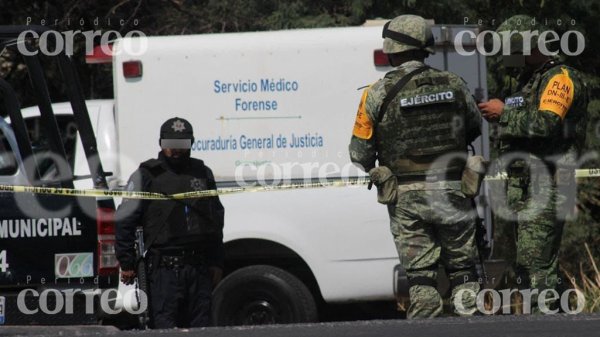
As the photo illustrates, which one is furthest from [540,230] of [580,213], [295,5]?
[295,5]

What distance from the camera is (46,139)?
870cm

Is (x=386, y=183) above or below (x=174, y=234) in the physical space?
above

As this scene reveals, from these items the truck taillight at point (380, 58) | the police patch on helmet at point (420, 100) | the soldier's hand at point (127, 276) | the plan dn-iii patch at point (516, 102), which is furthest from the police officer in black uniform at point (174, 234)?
the plan dn-iii patch at point (516, 102)

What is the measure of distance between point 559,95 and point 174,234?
235 cm

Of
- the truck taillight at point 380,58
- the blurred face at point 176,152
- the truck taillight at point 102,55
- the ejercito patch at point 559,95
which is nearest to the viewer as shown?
the ejercito patch at point 559,95

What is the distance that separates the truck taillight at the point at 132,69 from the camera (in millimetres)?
8109

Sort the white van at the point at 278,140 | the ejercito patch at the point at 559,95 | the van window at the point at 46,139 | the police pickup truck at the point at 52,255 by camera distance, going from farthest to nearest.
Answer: the van window at the point at 46,139 < the white van at the point at 278,140 < the police pickup truck at the point at 52,255 < the ejercito patch at the point at 559,95

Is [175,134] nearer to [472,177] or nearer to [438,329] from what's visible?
[472,177]

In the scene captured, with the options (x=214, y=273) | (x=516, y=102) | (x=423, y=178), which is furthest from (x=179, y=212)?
(x=516, y=102)

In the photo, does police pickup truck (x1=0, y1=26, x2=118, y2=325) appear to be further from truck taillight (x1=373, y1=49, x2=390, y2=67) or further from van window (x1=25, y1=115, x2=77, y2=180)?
truck taillight (x1=373, y1=49, x2=390, y2=67)

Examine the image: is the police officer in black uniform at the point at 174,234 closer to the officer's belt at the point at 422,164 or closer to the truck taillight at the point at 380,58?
the officer's belt at the point at 422,164

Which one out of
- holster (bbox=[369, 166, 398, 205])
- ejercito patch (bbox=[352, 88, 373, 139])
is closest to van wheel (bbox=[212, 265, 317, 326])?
holster (bbox=[369, 166, 398, 205])

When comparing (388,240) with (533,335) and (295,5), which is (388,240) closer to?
(533,335)

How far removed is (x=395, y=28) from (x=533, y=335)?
1882mm
